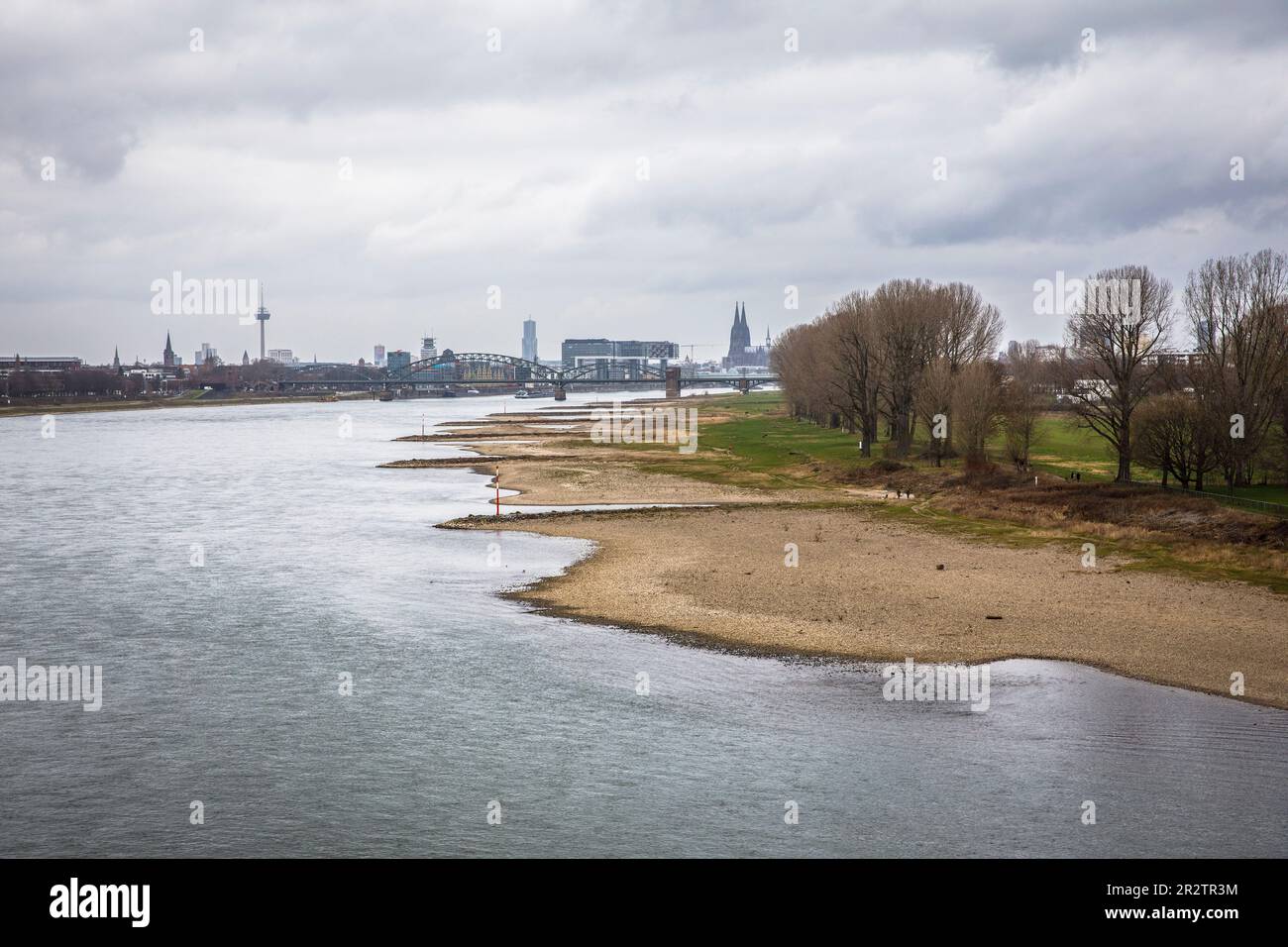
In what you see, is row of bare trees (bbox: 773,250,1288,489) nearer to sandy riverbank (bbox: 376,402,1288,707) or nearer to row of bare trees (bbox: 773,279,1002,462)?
row of bare trees (bbox: 773,279,1002,462)

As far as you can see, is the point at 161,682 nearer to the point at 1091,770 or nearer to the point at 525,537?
the point at 1091,770

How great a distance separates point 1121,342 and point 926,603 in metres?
36.0

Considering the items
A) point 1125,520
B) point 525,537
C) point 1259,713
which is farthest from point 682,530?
point 1259,713

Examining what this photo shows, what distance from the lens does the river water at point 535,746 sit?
19.4m

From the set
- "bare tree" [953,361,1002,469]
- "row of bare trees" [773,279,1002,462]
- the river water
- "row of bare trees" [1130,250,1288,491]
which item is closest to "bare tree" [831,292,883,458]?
"row of bare trees" [773,279,1002,462]

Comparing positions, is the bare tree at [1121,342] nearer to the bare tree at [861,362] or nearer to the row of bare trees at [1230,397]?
the row of bare trees at [1230,397]

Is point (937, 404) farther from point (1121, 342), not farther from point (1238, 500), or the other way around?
point (1238, 500)

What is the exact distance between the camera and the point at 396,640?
3222cm

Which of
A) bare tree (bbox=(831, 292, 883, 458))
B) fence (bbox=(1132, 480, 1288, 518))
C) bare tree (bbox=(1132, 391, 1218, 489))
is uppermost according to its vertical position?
bare tree (bbox=(831, 292, 883, 458))

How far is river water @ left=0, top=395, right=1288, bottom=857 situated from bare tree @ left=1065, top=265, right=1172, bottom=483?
38885mm

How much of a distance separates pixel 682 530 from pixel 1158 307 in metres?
33.2

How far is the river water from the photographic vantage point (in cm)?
1942

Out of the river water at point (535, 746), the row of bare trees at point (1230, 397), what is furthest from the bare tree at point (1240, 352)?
the river water at point (535, 746)

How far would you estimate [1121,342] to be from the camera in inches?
2557
